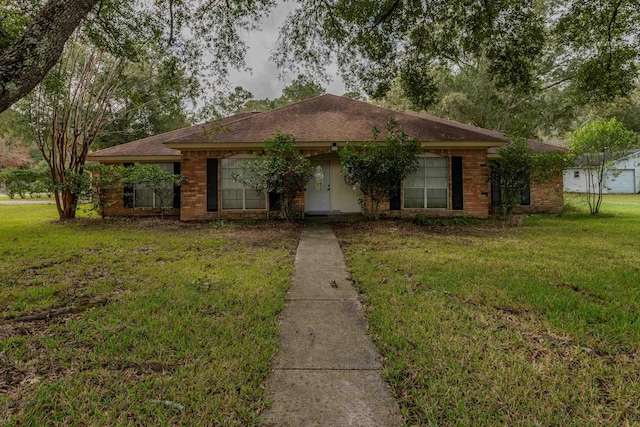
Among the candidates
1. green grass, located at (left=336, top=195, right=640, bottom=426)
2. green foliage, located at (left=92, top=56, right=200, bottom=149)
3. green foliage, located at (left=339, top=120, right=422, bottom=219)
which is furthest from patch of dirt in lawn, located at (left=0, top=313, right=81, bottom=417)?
green foliage, located at (left=339, top=120, right=422, bottom=219)

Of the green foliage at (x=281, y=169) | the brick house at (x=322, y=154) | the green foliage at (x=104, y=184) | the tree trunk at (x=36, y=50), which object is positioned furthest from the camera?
the green foliage at (x=104, y=184)

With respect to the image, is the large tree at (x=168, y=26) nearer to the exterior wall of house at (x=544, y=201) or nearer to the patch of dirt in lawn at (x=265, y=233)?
the patch of dirt in lawn at (x=265, y=233)

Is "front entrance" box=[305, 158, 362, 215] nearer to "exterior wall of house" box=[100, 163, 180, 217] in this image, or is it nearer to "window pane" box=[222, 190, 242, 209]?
"window pane" box=[222, 190, 242, 209]

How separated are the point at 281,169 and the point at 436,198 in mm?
5564

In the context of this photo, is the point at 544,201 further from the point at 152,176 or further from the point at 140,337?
the point at 152,176

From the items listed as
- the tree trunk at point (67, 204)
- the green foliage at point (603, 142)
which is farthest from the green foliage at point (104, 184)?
the green foliage at point (603, 142)

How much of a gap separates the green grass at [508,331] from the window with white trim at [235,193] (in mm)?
5849

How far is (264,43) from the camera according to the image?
8.35m

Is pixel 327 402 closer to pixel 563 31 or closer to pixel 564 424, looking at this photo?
pixel 564 424

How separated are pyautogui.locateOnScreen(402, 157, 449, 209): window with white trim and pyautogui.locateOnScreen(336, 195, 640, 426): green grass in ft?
15.8

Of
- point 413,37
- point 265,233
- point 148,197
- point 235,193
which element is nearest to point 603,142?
point 413,37

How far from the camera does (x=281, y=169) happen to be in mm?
9641

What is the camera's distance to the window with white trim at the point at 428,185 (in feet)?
35.9

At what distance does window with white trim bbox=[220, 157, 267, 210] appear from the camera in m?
10.9
